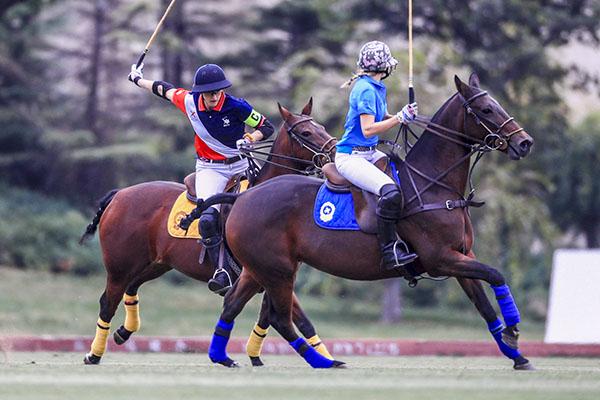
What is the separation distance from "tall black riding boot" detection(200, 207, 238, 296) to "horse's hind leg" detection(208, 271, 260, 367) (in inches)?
14.9

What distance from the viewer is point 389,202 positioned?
8547 millimetres

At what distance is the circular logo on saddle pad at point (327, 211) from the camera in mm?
8883

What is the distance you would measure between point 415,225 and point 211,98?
2.18 m

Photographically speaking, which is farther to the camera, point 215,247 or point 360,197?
point 215,247

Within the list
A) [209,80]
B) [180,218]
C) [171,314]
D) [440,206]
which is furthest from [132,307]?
[171,314]

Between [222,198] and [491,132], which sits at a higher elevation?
[491,132]

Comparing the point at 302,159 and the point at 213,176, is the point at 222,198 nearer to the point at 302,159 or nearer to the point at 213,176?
the point at 213,176

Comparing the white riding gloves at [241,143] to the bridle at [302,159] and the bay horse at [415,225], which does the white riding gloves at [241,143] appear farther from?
the bay horse at [415,225]

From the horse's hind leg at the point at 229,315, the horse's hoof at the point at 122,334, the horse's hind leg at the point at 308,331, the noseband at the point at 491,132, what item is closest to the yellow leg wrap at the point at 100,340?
the horse's hoof at the point at 122,334

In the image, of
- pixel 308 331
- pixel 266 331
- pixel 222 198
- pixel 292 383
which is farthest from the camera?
pixel 266 331

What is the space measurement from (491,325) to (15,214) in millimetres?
14762

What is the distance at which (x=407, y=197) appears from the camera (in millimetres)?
8805

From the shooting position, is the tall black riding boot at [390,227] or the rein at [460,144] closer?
the tall black riding boot at [390,227]

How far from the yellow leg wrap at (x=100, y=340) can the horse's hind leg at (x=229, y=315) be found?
53.2 inches
